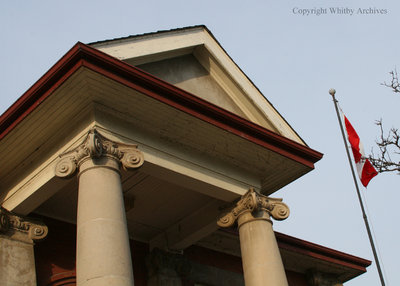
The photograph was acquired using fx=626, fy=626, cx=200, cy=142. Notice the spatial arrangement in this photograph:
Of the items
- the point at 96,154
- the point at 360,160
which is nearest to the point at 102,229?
the point at 96,154

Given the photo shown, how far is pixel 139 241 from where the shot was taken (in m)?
15.6

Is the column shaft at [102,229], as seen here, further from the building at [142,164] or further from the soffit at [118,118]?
the soffit at [118,118]

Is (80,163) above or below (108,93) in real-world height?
below

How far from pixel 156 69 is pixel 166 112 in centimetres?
156

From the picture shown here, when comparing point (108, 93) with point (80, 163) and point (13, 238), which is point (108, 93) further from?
point (13, 238)

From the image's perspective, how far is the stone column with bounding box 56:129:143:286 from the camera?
962cm

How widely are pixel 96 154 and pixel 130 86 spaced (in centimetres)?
141

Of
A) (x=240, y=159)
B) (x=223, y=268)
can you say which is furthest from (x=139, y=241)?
(x=240, y=159)

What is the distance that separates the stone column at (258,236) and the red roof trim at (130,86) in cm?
122

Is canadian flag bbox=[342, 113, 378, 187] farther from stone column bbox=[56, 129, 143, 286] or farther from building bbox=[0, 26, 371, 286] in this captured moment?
stone column bbox=[56, 129, 143, 286]

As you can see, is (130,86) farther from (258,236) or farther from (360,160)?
(360,160)

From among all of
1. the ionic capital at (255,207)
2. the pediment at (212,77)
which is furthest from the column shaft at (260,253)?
the pediment at (212,77)

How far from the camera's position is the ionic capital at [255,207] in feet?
43.8

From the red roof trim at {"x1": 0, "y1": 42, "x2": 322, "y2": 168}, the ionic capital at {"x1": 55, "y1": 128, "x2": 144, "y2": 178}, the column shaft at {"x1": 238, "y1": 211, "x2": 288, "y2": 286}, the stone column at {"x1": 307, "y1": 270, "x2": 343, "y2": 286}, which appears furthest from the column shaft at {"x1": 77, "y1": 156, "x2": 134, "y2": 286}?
the stone column at {"x1": 307, "y1": 270, "x2": 343, "y2": 286}
